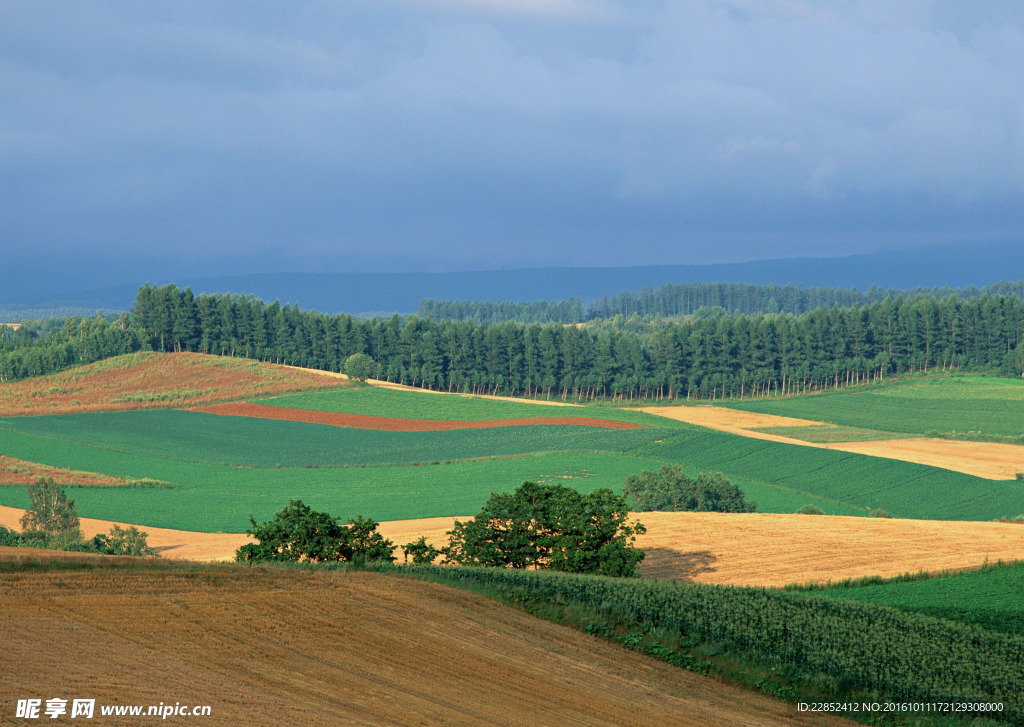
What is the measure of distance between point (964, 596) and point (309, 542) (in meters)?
22.4

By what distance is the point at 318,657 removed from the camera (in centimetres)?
2000

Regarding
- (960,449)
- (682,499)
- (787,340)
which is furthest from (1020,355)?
(682,499)

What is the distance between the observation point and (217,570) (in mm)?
27234

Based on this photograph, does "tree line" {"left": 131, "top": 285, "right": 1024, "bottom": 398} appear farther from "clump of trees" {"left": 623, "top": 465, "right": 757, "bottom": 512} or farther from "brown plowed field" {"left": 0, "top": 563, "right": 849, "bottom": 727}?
"brown plowed field" {"left": 0, "top": 563, "right": 849, "bottom": 727}

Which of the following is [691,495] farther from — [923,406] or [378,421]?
[923,406]

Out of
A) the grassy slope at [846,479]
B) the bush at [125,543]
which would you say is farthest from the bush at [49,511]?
the grassy slope at [846,479]

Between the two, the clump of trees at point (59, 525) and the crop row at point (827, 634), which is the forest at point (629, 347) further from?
the crop row at point (827, 634)

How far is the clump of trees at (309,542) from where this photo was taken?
35094 millimetres

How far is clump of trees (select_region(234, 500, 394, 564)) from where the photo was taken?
3509 centimetres

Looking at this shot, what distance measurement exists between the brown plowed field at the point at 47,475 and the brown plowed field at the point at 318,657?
54.7 meters

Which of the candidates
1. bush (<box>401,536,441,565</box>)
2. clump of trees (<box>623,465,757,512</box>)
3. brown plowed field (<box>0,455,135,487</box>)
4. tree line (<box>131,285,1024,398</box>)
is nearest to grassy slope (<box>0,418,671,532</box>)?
brown plowed field (<box>0,455,135,487</box>)

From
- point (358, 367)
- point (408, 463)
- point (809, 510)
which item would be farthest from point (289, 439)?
point (809, 510)

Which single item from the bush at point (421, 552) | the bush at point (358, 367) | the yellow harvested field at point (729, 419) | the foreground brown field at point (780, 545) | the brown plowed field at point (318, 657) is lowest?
the foreground brown field at point (780, 545)

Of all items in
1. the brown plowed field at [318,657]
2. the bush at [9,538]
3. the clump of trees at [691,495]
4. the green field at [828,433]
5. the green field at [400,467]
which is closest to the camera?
the brown plowed field at [318,657]
